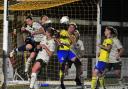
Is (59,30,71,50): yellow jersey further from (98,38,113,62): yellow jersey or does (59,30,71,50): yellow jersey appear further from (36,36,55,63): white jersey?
(98,38,113,62): yellow jersey

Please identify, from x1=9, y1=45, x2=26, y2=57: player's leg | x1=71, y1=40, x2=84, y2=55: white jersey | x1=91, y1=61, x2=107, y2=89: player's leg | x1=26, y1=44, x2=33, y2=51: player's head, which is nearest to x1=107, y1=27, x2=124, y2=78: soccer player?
x1=91, y1=61, x2=107, y2=89: player's leg

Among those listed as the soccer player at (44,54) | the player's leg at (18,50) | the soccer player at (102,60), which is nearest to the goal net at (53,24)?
the player's leg at (18,50)

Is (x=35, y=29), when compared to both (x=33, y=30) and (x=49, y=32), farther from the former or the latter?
(x=49, y=32)

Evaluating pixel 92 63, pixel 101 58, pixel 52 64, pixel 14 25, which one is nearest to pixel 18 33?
pixel 14 25

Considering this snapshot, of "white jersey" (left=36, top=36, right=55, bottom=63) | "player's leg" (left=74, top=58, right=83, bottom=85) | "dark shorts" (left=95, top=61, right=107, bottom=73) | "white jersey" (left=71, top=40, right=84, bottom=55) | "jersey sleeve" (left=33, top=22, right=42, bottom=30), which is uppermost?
"jersey sleeve" (left=33, top=22, right=42, bottom=30)

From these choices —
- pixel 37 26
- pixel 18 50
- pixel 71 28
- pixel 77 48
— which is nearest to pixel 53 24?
pixel 18 50

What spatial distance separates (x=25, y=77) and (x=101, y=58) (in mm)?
3097

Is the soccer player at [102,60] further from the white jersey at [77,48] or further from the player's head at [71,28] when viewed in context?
the white jersey at [77,48]

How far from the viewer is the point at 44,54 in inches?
563

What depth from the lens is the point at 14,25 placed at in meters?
18.0

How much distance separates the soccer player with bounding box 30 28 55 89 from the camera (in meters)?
14.1

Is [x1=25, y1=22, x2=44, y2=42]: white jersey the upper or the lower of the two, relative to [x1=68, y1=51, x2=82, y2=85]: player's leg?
upper

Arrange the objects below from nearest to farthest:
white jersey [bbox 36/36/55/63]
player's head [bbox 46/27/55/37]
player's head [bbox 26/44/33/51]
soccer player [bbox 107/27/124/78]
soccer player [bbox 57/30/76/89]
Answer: white jersey [bbox 36/36/55/63]
player's head [bbox 46/27/55/37]
soccer player [bbox 107/27/124/78]
soccer player [bbox 57/30/76/89]
player's head [bbox 26/44/33/51]

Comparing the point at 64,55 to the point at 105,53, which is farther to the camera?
the point at 64,55
